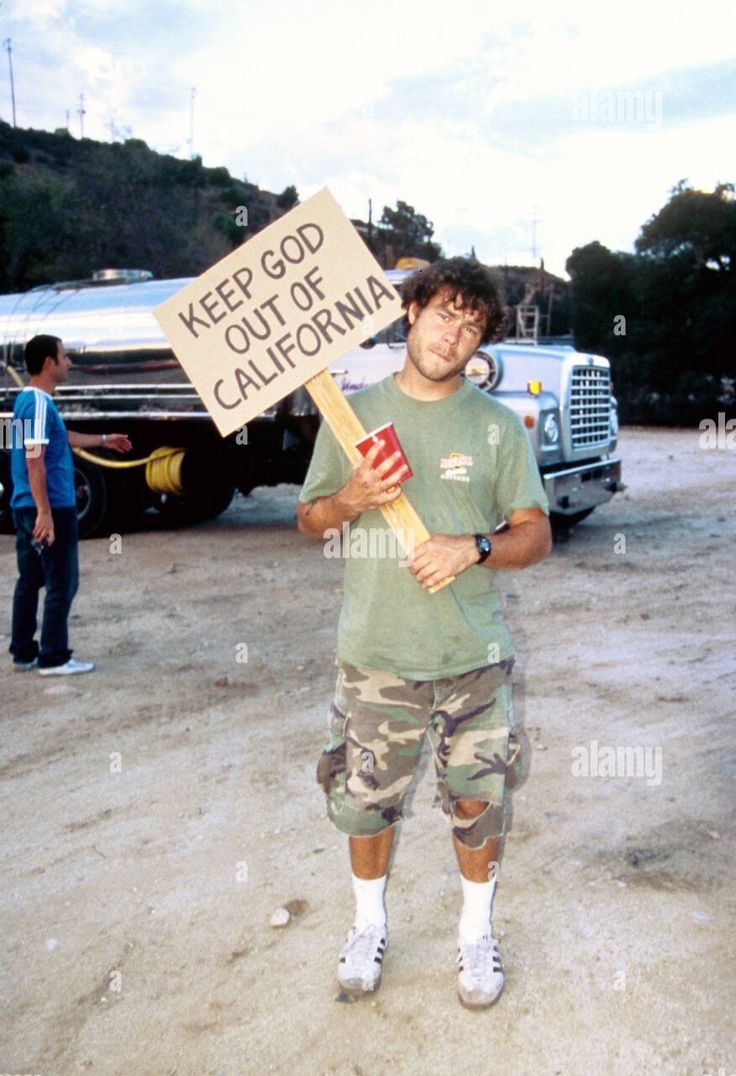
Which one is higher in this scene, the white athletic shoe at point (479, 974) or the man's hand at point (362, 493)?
the man's hand at point (362, 493)

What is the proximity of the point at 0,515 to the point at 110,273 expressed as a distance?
2.80 m

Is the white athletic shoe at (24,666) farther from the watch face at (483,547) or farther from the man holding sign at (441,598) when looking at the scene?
the watch face at (483,547)

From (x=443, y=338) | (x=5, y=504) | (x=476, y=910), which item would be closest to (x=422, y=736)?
(x=476, y=910)

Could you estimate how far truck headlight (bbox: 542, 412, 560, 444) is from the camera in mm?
8719

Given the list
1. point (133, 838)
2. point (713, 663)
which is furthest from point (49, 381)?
point (713, 663)

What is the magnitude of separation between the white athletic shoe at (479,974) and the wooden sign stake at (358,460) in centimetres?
98

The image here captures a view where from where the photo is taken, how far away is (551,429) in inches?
347

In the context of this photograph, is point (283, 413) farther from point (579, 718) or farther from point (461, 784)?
point (461, 784)

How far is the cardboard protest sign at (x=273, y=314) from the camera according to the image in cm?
260

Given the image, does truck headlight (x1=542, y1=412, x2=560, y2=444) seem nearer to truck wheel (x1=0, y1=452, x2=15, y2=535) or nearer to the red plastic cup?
truck wheel (x1=0, y1=452, x2=15, y2=535)
